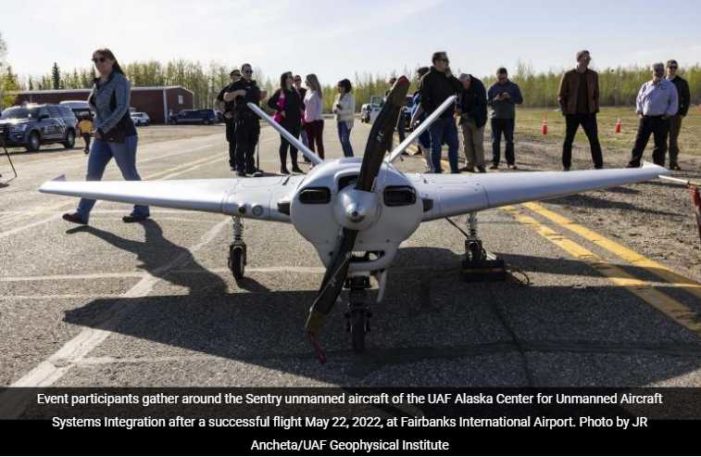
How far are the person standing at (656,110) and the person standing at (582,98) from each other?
1296mm

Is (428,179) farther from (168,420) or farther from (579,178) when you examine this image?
(168,420)

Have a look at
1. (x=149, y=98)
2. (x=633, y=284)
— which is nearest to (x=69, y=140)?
(x=633, y=284)

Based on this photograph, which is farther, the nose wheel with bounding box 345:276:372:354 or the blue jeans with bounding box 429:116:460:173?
the blue jeans with bounding box 429:116:460:173

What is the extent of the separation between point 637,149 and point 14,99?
103 metres

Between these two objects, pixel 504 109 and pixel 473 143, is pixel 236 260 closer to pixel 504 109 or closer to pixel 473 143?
pixel 473 143

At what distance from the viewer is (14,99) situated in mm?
94250

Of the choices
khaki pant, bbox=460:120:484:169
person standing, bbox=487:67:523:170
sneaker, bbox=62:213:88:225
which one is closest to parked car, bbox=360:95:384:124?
person standing, bbox=487:67:523:170

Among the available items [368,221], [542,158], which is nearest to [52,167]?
[542,158]

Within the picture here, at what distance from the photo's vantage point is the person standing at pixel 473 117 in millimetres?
13078

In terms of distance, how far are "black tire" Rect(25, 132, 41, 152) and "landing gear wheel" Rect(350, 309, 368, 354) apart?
91.2 ft

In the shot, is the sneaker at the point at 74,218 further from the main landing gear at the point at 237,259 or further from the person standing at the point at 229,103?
the person standing at the point at 229,103

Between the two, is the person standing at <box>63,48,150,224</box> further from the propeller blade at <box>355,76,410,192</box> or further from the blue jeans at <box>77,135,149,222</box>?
the propeller blade at <box>355,76,410,192</box>

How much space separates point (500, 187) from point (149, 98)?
92.8 metres

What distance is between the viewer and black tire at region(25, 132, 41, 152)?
27219mm
